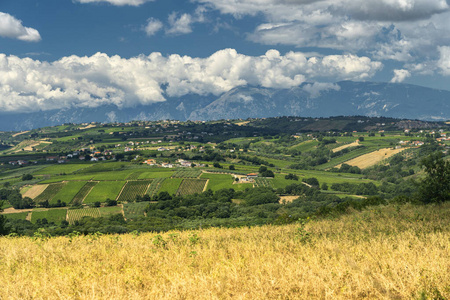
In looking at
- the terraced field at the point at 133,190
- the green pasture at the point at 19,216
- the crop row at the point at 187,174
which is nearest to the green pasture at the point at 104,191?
the terraced field at the point at 133,190

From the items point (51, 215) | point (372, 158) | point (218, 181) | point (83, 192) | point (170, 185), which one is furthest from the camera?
point (372, 158)

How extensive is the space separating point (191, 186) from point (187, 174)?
57.0ft

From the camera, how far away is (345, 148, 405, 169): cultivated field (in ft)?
578

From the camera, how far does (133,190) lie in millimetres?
117312

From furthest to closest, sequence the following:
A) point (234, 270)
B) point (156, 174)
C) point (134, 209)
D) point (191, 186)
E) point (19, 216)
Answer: point (156, 174), point (191, 186), point (134, 209), point (19, 216), point (234, 270)

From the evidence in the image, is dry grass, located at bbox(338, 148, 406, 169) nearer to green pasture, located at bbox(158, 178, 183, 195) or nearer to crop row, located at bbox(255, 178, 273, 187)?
crop row, located at bbox(255, 178, 273, 187)

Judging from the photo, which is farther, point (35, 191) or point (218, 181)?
point (218, 181)

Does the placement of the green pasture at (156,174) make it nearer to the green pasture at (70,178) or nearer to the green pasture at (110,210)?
the green pasture at (70,178)

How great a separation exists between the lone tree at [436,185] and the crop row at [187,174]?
112 metres

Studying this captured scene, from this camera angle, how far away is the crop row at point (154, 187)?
114m

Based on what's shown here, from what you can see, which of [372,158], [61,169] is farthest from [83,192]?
[372,158]

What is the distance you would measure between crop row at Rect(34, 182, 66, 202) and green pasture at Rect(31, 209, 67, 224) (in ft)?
47.3

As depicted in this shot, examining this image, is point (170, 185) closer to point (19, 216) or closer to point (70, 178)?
point (70, 178)

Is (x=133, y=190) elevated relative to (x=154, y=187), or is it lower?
lower
